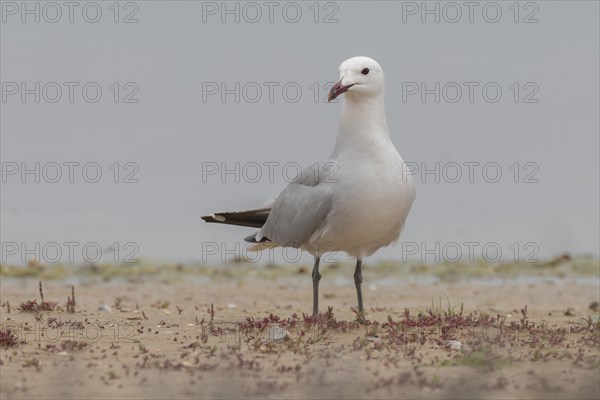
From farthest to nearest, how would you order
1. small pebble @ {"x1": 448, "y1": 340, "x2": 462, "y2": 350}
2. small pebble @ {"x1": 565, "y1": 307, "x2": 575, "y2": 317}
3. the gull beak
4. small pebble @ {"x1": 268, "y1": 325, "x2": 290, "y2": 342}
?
1. small pebble @ {"x1": 565, "y1": 307, "x2": 575, "y2": 317}
2. the gull beak
3. small pebble @ {"x1": 268, "y1": 325, "x2": 290, "y2": 342}
4. small pebble @ {"x1": 448, "y1": 340, "x2": 462, "y2": 350}

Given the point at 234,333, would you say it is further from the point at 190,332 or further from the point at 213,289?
the point at 213,289

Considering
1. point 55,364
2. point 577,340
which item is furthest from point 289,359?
point 577,340

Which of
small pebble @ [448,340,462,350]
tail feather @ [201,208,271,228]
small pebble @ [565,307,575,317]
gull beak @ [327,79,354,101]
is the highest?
gull beak @ [327,79,354,101]

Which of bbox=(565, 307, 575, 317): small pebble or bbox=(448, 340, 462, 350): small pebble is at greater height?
bbox=(448, 340, 462, 350): small pebble

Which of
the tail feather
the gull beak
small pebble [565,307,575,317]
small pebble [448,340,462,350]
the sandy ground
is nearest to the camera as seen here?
the sandy ground

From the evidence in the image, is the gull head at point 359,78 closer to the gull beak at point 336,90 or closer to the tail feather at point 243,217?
the gull beak at point 336,90

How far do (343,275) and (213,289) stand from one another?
3.04 metres

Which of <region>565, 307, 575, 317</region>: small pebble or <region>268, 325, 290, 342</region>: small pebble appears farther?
<region>565, 307, 575, 317</region>: small pebble

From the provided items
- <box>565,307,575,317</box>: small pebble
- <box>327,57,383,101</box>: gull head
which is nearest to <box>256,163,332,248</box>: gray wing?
<box>327,57,383,101</box>: gull head

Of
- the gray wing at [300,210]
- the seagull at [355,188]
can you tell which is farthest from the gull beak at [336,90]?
the gray wing at [300,210]

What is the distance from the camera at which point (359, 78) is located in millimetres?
12164

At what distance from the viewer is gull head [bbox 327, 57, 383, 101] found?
1212 centimetres

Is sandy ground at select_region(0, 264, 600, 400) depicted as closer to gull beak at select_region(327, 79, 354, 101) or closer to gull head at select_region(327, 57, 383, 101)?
gull beak at select_region(327, 79, 354, 101)

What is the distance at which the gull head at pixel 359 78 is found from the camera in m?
12.1
